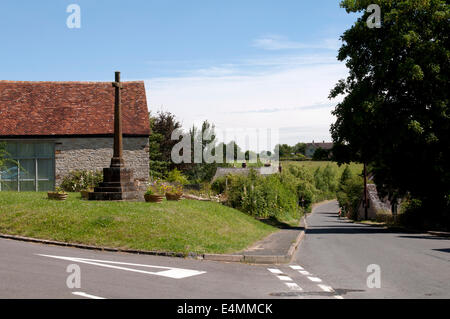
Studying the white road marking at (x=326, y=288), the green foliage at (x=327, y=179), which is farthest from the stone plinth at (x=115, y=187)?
the green foliage at (x=327, y=179)

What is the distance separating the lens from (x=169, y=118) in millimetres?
51219

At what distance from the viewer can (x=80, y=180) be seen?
30375 mm

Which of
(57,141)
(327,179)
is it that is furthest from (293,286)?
(327,179)

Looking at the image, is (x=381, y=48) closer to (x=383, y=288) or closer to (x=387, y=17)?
(x=387, y=17)

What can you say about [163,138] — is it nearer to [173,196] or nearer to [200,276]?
[173,196]

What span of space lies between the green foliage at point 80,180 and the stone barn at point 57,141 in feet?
1.49

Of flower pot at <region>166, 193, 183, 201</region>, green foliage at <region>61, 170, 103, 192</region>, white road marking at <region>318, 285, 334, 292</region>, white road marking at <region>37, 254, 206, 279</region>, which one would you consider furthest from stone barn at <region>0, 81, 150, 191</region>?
white road marking at <region>318, 285, 334, 292</region>

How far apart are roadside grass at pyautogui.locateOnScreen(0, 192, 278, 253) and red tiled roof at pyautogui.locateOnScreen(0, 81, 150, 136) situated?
12.0m

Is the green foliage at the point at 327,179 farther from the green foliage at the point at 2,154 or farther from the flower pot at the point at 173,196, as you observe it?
the flower pot at the point at 173,196

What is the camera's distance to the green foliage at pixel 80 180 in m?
30.2

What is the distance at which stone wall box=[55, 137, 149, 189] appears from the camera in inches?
1227

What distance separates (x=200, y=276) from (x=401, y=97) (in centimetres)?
2244
